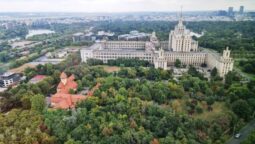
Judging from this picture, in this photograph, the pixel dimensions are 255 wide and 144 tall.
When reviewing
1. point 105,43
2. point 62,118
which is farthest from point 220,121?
point 105,43

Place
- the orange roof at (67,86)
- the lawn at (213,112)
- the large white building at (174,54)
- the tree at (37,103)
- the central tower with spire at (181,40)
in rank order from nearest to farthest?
the tree at (37,103), the lawn at (213,112), the orange roof at (67,86), the large white building at (174,54), the central tower with spire at (181,40)

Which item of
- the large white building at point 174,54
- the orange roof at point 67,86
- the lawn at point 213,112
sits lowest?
the lawn at point 213,112

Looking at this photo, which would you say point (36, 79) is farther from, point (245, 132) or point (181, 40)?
point (245, 132)

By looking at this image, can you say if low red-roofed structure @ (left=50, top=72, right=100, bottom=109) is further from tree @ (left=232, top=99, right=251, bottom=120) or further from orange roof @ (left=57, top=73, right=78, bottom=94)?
tree @ (left=232, top=99, right=251, bottom=120)

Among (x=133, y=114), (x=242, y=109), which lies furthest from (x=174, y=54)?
(x=133, y=114)

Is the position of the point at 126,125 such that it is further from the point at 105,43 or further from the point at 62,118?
the point at 105,43

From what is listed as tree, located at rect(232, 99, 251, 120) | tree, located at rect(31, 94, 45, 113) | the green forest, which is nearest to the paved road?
the green forest

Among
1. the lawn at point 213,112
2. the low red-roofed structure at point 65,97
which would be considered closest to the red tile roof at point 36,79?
the low red-roofed structure at point 65,97

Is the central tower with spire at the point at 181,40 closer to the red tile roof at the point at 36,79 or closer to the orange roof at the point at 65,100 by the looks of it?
the red tile roof at the point at 36,79

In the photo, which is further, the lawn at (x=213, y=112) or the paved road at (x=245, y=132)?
the lawn at (x=213, y=112)
